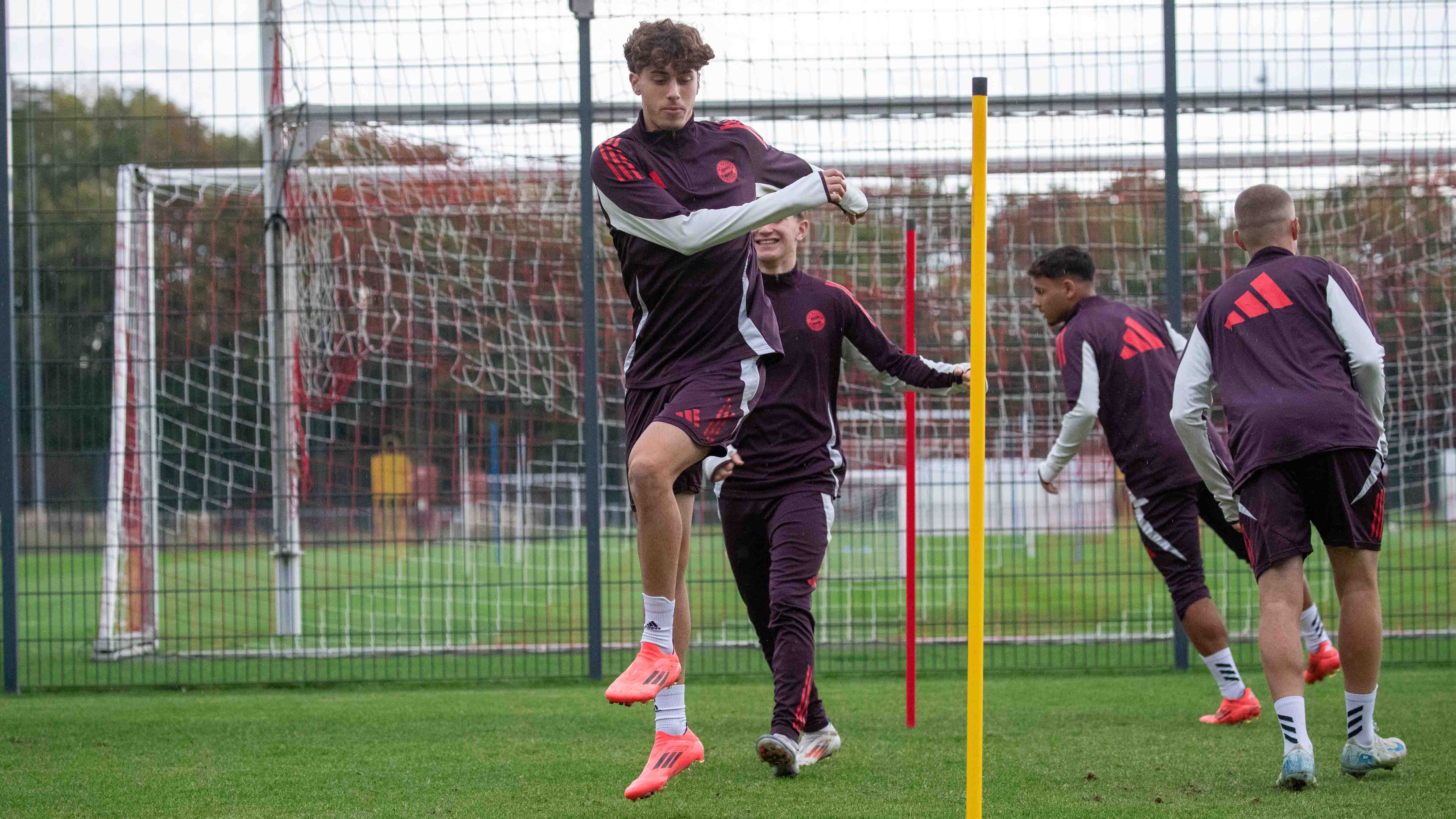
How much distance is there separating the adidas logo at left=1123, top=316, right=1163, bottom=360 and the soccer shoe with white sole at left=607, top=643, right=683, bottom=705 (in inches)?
101

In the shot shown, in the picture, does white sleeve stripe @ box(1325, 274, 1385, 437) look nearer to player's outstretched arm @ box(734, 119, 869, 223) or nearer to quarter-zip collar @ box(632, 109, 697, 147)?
player's outstretched arm @ box(734, 119, 869, 223)

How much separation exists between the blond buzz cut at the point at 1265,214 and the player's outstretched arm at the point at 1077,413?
1.30 meters

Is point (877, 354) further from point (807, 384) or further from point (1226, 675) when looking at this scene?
point (1226, 675)

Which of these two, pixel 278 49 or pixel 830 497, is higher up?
pixel 278 49

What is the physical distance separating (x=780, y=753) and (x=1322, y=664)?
8.47ft

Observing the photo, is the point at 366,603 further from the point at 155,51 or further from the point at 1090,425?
the point at 1090,425

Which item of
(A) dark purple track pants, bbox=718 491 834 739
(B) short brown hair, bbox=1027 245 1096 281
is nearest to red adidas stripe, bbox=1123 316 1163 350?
(B) short brown hair, bbox=1027 245 1096 281

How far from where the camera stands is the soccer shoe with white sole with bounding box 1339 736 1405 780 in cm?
380

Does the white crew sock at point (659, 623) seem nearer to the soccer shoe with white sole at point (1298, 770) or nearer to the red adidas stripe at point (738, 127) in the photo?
the red adidas stripe at point (738, 127)

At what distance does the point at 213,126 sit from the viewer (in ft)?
23.4

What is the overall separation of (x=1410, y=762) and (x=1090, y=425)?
1.74 m

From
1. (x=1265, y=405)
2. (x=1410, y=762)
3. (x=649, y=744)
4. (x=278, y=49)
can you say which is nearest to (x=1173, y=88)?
(x=1265, y=405)

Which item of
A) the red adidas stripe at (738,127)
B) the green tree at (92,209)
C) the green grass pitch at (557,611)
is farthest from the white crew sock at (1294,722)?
the green tree at (92,209)

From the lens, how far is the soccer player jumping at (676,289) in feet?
11.4
